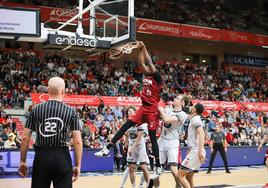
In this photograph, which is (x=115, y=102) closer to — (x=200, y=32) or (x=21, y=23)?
(x=200, y=32)

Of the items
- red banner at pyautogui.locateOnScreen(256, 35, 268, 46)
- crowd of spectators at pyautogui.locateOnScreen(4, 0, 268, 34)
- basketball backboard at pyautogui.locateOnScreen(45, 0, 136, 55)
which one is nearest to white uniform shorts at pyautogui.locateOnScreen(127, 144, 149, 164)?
basketball backboard at pyautogui.locateOnScreen(45, 0, 136, 55)

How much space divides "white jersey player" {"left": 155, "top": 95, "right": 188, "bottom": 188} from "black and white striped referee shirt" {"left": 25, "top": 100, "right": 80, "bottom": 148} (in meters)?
3.84

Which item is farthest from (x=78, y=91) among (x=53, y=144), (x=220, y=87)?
(x=53, y=144)

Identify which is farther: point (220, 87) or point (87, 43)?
point (220, 87)

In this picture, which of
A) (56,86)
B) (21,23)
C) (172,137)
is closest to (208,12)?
(21,23)

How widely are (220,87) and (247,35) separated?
16.6 feet

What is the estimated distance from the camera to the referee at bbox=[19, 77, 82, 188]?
5457 millimetres

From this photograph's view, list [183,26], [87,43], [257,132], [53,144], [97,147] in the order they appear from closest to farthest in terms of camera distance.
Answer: [53,144] < [87,43] < [97,147] < [257,132] < [183,26]

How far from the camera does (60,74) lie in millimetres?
23938

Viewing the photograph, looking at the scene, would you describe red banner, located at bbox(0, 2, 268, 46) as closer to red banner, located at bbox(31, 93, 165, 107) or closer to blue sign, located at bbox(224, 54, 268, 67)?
blue sign, located at bbox(224, 54, 268, 67)

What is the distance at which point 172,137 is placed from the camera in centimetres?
962

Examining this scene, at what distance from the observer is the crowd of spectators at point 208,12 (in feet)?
99.0

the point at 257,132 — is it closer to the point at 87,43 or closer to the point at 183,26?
the point at 183,26

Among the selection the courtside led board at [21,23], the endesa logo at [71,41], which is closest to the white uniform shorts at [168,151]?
the endesa logo at [71,41]
